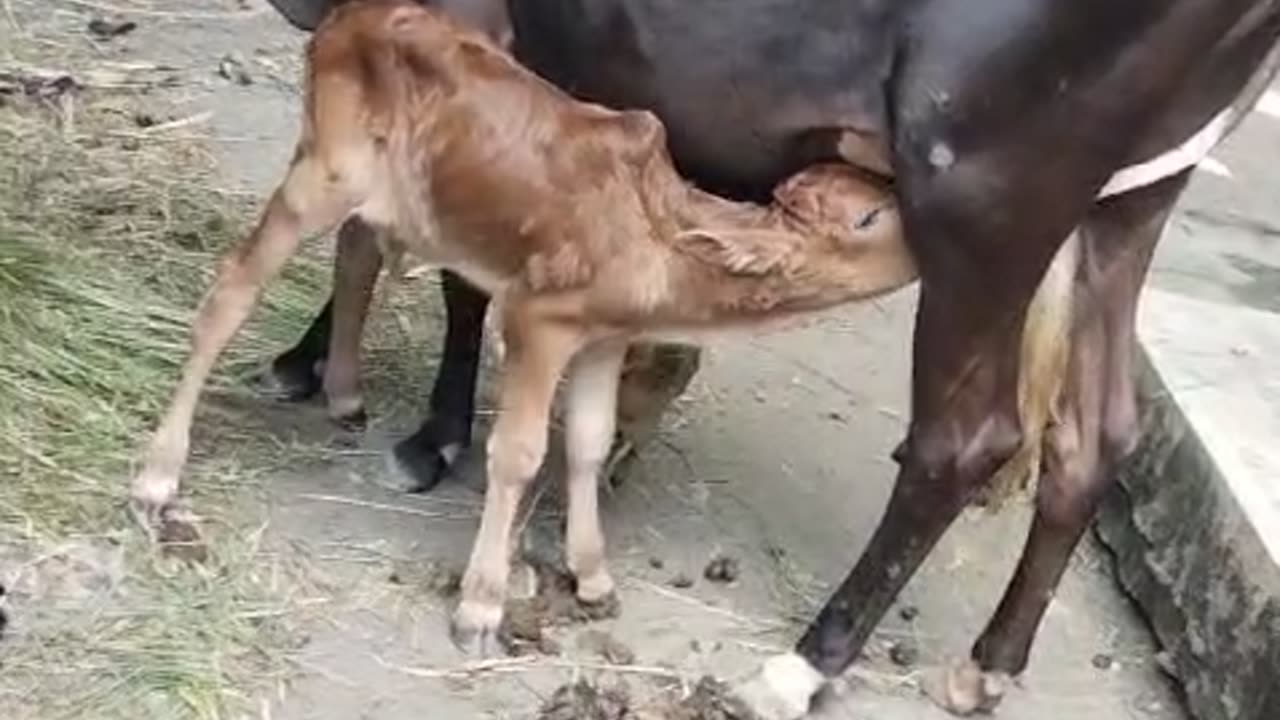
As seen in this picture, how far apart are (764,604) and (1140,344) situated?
3.17ft

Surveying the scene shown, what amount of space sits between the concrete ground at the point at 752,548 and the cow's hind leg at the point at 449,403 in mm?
45

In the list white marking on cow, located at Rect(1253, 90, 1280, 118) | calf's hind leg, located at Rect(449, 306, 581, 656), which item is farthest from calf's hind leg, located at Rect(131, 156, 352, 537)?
white marking on cow, located at Rect(1253, 90, 1280, 118)

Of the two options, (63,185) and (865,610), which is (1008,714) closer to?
(865,610)

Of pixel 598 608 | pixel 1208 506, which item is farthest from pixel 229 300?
pixel 1208 506

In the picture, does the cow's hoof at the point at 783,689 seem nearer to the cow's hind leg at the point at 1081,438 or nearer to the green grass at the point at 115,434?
the cow's hind leg at the point at 1081,438

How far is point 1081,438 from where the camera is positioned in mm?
4688

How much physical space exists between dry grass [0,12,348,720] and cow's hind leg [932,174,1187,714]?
114 centimetres

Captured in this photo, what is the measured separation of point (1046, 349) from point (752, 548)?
76 centimetres

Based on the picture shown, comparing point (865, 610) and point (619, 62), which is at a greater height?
point (619, 62)

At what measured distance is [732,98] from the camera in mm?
4438

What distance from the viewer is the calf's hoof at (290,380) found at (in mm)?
5340

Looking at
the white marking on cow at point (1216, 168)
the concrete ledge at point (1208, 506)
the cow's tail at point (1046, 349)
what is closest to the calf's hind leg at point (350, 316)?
the cow's tail at point (1046, 349)

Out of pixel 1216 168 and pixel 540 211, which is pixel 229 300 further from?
pixel 1216 168

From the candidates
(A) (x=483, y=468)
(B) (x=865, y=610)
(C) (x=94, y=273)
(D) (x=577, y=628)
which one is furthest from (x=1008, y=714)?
(C) (x=94, y=273)
